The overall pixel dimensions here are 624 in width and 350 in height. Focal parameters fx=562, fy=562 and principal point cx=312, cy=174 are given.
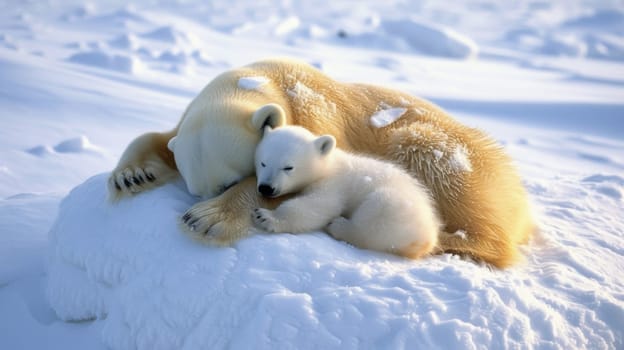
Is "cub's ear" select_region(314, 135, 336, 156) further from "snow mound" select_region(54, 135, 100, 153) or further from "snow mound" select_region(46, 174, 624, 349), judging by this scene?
"snow mound" select_region(54, 135, 100, 153)

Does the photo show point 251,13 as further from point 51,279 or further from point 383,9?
point 51,279

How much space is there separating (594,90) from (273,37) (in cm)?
696

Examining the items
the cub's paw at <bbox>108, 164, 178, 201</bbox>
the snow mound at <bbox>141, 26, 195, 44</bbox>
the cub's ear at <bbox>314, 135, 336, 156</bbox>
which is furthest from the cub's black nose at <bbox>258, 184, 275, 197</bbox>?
the snow mound at <bbox>141, 26, 195, 44</bbox>

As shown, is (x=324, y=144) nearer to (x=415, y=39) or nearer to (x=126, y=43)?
(x=126, y=43)

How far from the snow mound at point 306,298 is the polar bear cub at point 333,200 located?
6 centimetres

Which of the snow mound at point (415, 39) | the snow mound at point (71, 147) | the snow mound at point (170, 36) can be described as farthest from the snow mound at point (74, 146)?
the snow mound at point (415, 39)

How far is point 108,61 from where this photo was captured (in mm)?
7461

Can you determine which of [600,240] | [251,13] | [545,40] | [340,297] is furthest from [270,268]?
[251,13]

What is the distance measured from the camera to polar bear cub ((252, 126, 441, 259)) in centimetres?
216

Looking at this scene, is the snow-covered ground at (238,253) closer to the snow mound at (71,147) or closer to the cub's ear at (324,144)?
the snow mound at (71,147)

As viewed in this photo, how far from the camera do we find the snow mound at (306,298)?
5.83 ft

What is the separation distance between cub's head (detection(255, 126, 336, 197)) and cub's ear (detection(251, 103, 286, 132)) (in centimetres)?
3

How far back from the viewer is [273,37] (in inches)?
513

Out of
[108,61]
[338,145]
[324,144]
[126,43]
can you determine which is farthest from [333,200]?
[126,43]
